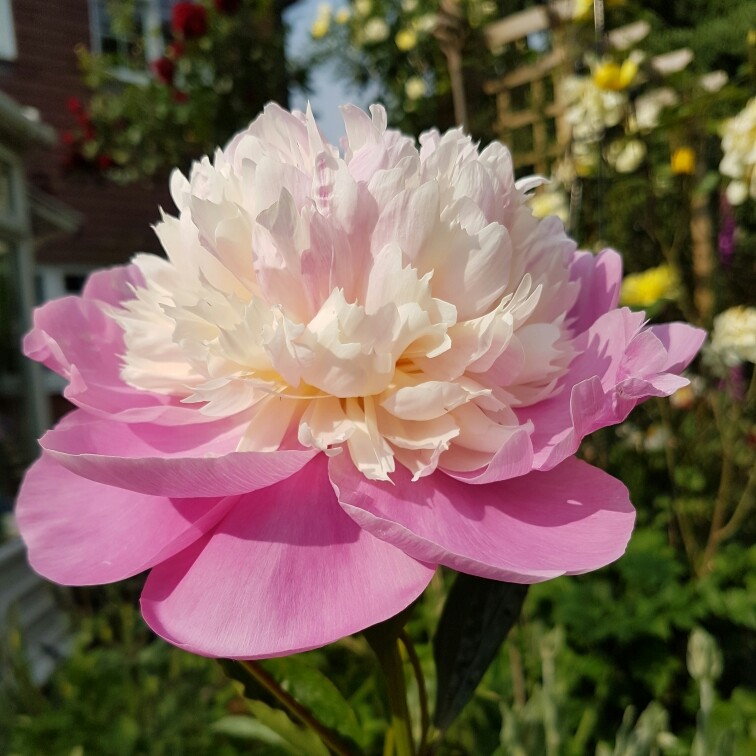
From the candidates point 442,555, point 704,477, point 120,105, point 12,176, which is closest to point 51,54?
point 12,176

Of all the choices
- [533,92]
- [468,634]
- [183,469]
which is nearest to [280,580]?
[183,469]

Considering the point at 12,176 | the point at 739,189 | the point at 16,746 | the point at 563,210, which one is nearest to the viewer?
the point at 16,746

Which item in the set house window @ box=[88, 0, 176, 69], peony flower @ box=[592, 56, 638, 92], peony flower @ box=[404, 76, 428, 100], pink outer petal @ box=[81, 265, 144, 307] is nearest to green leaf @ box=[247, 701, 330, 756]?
pink outer petal @ box=[81, 265, 144, 307]

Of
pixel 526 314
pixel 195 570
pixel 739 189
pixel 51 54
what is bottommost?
pixel 195 570

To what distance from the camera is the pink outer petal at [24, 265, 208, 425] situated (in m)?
0.35

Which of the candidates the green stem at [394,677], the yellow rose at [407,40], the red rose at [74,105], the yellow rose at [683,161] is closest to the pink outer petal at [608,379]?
the green stem at [394,677]

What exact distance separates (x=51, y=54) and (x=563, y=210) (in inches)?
94.4

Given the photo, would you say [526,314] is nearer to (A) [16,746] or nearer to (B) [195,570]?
(B) [195,570]

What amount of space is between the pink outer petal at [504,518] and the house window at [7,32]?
229cm

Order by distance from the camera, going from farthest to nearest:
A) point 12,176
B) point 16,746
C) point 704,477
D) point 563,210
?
point 12,176
point 704,477
point 563,210
point 16,746

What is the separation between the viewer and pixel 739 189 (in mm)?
1477

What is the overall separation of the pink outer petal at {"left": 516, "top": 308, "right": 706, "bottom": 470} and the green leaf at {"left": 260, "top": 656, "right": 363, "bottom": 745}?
24 centimetres

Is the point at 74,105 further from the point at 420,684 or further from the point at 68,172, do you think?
the point at 420,684

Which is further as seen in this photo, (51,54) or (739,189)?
(51,54)
